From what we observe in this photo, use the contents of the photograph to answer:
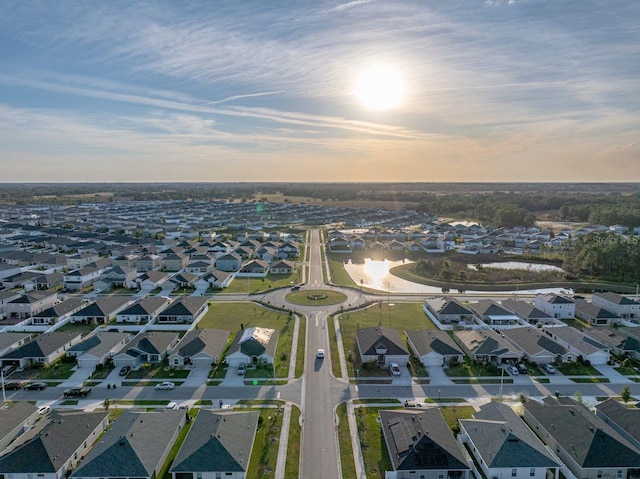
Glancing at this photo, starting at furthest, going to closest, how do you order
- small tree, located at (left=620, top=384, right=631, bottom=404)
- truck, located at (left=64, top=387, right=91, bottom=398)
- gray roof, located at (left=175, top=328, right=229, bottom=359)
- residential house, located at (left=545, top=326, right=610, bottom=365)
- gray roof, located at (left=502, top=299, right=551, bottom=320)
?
1. gray roof, located at (left=502, top=299, right=551, bottom=320)
2. residential house, located at (left=545, top=326, right=610, bottom=365)
3. gray roof, located at (left=175, top=328, right=229, bottom=359)
4. truck, located at (left=64, top=387, right=91, bottom=398)
5. small tree, located at (left=620, top=384, right=631, bottom=404)

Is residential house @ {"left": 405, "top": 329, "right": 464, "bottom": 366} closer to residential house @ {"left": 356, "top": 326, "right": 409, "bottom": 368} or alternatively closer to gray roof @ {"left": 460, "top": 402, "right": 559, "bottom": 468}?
residential house @ {"left": 356, "top": 326, "right": 409, "bottom": 368}

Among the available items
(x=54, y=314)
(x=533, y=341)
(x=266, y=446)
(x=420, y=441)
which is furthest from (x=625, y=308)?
(x=54, y=314)

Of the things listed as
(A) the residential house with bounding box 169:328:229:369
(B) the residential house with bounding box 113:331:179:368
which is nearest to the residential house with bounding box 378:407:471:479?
(A) the residential house with bounding box 169:328:229:369

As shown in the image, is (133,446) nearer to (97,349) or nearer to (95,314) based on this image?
(97,349)

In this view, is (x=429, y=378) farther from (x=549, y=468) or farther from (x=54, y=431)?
(x=54, y=431)

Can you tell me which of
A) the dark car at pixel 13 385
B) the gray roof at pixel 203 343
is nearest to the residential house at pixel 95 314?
the dark car at pixel 13 385

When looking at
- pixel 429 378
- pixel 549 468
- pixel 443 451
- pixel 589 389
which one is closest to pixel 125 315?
pixel 429 378
